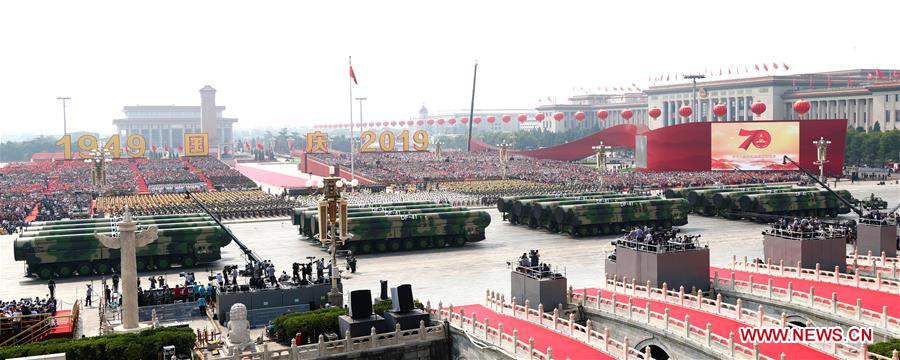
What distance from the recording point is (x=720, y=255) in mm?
48062

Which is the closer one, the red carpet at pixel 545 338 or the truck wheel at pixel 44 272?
the red carpet at pixel 545 338

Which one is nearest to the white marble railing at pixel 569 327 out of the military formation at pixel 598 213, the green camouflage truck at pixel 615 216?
the green camouflage truck at pixel 615 216

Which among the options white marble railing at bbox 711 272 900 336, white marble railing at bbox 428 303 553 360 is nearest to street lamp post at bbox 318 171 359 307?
white marble railing at bbox 428 303 553 360

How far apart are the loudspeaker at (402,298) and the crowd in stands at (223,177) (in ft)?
227

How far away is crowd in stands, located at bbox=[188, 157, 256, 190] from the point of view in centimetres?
9888

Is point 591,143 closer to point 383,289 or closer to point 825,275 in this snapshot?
point 825,275

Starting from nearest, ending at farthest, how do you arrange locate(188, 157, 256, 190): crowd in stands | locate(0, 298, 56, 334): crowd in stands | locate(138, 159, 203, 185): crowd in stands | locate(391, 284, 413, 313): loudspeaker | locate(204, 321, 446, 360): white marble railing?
locate(204, 321, 446, 360): white marble railing
locate(391, 284, 413, 313): loudspeaker
locate(0, 298, 56, 334): crowd in stands
locate(188, 157, 256, 190): crowd in stands
locate(138, 159, 203, 185): crowd in stands

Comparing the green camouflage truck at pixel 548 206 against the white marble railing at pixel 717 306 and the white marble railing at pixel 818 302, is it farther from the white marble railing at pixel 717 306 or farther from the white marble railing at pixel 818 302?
the white marble railing at pixel 818 302

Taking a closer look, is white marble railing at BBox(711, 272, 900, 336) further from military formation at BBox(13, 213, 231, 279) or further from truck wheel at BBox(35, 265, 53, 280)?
truck wheel at BBox(35, 265, 53, 280)

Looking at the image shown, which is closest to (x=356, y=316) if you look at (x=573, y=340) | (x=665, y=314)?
(x=573, y=340)

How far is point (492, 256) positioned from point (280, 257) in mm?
11458

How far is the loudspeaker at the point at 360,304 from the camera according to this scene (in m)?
28.2

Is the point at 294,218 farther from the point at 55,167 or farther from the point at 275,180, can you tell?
the point at 55,167

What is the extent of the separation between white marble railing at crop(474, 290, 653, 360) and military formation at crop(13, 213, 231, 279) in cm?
2047
